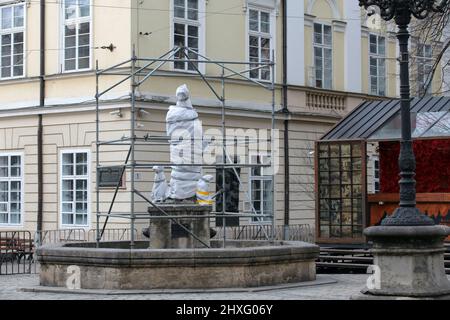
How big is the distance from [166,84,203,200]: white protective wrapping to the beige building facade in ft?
22.5

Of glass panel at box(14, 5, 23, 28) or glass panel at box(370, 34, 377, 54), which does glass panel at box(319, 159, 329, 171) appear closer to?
glass panel at box(14, 5, 23, 28)

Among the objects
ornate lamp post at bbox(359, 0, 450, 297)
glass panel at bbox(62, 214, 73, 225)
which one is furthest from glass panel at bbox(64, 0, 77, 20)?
ornate lamp post at bbox(359, 0, 450, 297)

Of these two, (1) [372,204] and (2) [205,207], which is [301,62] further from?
(2) [205,207]

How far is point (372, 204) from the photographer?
2272 cm

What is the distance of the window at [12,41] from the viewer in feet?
98.3

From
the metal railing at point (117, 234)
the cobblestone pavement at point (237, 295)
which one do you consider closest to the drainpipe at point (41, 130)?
the metal railing at point (117, 234)

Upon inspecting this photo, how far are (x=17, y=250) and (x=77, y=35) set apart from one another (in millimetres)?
6653

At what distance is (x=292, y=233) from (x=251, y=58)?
577 cm

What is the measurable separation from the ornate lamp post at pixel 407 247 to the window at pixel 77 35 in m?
15.8

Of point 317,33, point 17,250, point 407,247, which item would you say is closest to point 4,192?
→ point 17,250

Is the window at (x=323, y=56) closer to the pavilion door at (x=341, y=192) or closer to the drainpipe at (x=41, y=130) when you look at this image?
the drainpipe at (x=41, y=130)
